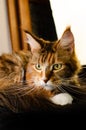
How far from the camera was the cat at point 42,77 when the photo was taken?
593mm

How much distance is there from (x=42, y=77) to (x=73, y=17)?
1.72 ft

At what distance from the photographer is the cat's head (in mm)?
634

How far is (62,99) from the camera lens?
0.61 meters

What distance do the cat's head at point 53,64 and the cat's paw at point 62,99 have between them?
3 cm

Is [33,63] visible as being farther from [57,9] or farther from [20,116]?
[57,9]

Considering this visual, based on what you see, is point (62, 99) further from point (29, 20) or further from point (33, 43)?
point (29, 20)

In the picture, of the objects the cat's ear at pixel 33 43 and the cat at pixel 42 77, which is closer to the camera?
the cat at pixel 42 77

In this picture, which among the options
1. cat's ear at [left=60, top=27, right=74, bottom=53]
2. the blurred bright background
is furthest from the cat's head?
the blurred bright background

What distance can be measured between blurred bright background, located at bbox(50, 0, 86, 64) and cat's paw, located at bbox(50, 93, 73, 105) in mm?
452

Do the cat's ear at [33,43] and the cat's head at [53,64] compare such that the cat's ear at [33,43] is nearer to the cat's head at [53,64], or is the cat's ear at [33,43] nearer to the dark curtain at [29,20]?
the cat's head at [53,64]

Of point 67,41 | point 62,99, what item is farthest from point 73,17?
point 62,99

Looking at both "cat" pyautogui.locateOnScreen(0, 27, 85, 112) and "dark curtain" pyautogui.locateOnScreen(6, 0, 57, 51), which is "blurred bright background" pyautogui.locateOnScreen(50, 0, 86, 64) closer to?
"dark curtain" pyautogui.locateOnScreen(6, 0, 57, 51)

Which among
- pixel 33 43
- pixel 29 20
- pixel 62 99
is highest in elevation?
pixel 29 20

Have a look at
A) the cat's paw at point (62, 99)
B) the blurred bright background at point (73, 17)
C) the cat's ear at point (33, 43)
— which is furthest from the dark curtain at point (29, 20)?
the cat's paw at point (62, 99)
